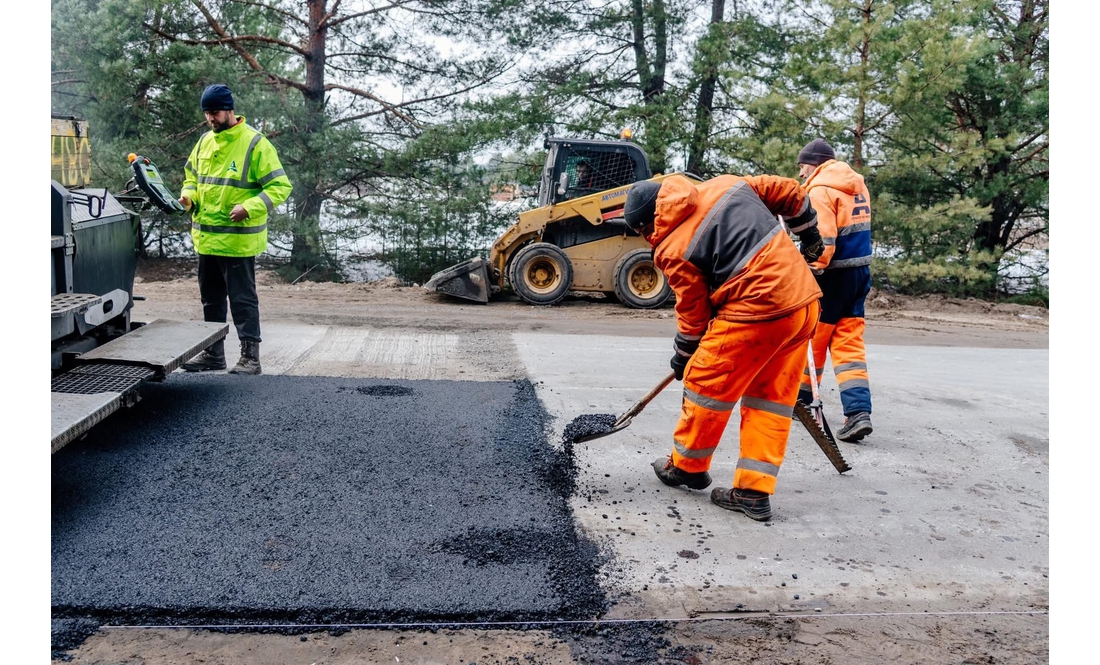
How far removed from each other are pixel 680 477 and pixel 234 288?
3025 mm

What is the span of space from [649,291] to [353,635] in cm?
853

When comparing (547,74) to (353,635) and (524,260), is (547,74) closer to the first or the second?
(524,260)

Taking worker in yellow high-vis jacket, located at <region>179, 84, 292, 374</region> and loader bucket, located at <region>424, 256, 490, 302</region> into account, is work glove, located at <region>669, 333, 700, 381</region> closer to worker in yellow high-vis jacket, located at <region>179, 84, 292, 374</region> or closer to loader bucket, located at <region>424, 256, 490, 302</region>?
worker in yellow high-vis jacket, located at <region>179, 84, 292, 374</region>

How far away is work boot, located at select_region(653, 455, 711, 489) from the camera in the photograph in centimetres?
380

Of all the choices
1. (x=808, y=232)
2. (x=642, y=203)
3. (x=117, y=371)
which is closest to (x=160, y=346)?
(x=117, y=371)

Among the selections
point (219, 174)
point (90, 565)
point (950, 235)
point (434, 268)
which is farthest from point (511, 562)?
point (950, 235)

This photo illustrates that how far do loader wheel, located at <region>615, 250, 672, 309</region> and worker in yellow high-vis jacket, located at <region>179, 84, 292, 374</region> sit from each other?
5918 mm

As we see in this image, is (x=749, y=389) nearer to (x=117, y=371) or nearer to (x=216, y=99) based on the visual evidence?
(x=117, y=371)

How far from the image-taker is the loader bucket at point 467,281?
34.7 ft

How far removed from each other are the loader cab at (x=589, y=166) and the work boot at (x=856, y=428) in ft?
20.2

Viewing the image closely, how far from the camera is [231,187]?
5.19 metres

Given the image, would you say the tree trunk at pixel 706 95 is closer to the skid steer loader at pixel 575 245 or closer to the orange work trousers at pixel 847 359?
the skid steer loader at pixel 575 245

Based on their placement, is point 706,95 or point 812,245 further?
point 706,95

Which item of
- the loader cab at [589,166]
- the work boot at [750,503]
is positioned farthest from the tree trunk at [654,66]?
the work boot at [750,503]
